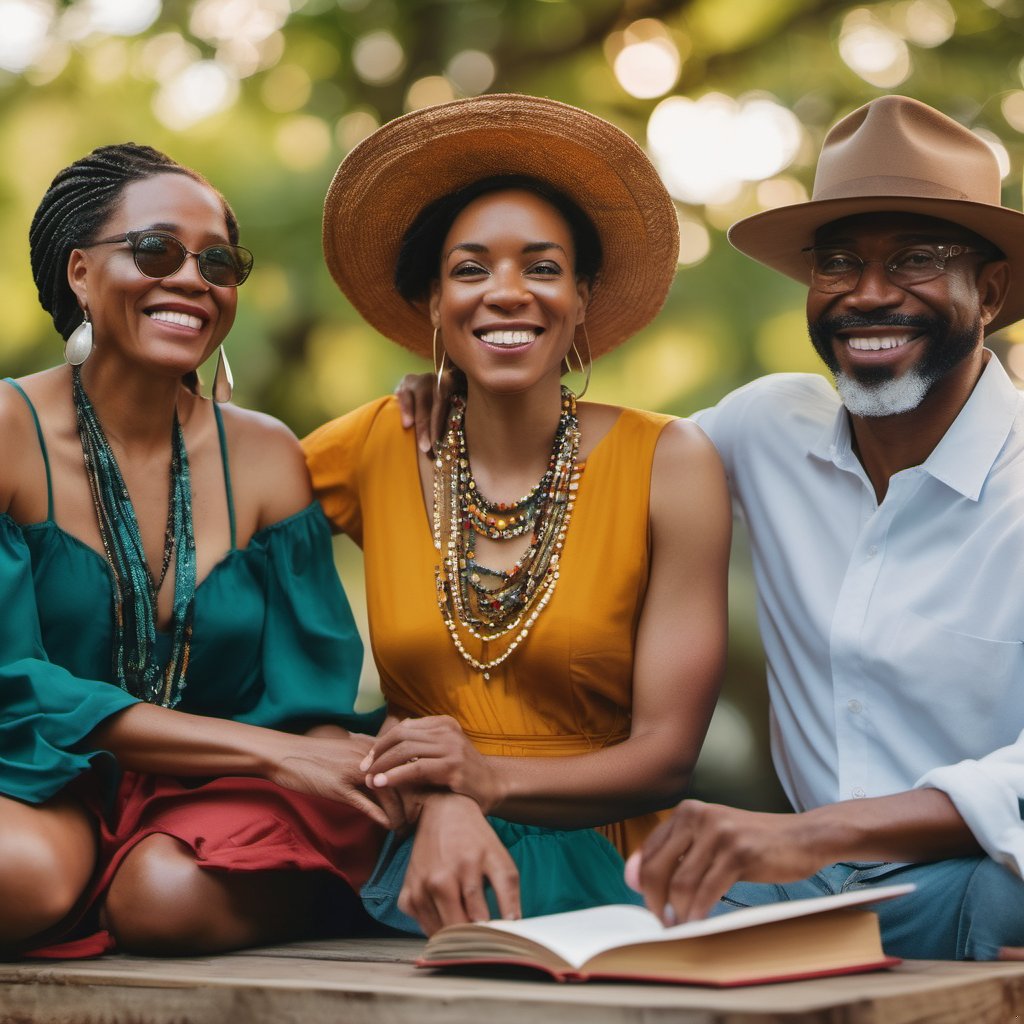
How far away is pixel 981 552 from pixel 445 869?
3.90 ft

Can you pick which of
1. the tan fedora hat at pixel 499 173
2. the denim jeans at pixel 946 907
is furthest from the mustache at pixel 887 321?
the denim jeans at pixel 946 907

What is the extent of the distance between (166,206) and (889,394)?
1.50 m

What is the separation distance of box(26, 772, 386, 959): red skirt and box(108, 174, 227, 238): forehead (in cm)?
110

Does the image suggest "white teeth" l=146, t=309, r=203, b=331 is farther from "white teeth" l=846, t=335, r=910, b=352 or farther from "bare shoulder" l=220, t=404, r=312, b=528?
"white teeth" l=846, t=335, r=910, b=352

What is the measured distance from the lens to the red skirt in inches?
104

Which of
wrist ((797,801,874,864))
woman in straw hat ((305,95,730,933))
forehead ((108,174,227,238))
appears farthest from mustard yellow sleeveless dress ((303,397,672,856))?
wrist ((797,801,874,864))

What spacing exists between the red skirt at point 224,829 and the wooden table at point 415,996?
0.16 meters

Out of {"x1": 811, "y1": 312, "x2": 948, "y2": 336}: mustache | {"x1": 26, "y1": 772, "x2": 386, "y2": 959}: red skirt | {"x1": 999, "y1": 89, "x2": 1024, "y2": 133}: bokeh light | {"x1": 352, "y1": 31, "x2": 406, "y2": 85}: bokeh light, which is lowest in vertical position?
{"x1": 26, "y1": 772, "x2": 386, "y2": 959}: red skirt

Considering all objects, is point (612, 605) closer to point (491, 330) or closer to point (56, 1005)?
point (491, 330)

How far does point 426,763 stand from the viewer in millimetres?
2568

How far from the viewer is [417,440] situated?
3320mm

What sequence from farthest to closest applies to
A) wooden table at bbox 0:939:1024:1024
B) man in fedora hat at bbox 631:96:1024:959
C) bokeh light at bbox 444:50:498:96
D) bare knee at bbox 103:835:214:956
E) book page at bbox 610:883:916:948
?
bokeh light at bbox 444:50:498:96, man in fedora hat at bbox 631:96:1024:959, bare knee at bbox 103:835:214:956, book page at bbox 610:883:916:948, wooden table at bbox 0:939:1024:1024

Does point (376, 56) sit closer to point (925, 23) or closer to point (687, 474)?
point (925, 23)

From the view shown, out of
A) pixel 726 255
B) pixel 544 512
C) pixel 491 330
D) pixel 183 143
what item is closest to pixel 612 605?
pixel 544 512
